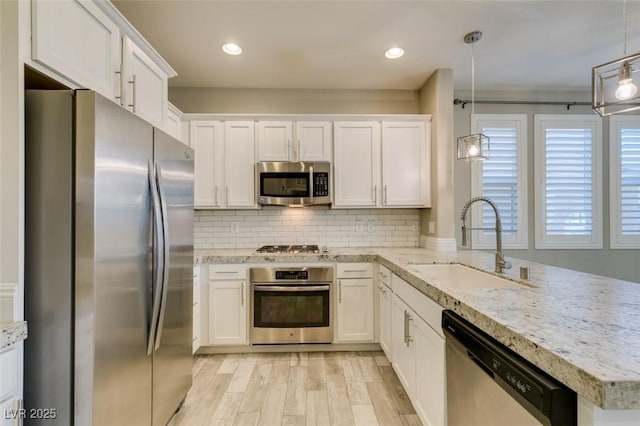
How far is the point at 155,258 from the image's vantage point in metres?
1.44

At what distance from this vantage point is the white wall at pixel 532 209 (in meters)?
3.25

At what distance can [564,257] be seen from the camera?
328 cm

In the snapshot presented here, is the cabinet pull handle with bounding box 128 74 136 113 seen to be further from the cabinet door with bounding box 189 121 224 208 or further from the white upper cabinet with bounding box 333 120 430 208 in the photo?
the white upper cabinet with bounding box 333 120 430 208

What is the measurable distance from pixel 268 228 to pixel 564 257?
134 inches

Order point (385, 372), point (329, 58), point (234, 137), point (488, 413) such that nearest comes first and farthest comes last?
point (488, 413)
point (385, 372)
point (329, 58)
point (234, 137)

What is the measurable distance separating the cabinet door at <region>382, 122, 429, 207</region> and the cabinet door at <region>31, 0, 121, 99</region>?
7.69 ft

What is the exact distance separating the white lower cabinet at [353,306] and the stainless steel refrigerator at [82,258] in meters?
1.71

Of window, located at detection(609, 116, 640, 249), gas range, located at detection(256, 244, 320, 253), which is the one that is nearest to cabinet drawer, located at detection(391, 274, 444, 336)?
gas range, located at detection(256, 244, 320, 253)

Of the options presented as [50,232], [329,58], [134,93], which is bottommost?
[50,232]

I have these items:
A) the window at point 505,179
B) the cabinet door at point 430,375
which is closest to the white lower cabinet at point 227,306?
the cabinet door at point 430,375

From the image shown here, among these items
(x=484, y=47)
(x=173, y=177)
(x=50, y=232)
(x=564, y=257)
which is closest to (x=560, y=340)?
(x=50, y=232)

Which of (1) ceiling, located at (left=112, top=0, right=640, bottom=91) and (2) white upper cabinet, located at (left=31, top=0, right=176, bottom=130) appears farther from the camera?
(1) ceiling, located at (left=112, top=0, right=640, bottom=91)

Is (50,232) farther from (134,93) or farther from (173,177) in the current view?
(134,93)

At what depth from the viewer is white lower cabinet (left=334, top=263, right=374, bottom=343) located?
2693 millimetres
